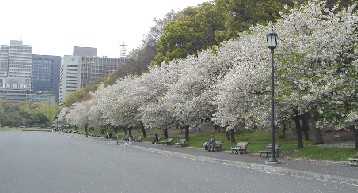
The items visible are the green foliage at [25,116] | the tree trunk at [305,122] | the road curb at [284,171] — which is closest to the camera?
the road curb at [284,171]

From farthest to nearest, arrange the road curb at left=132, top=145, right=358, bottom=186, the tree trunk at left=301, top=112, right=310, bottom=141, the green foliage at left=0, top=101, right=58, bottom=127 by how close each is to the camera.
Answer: the green foliage at left=0, top=101, right=58, bottom=127 < the tree trunk at left=301, top=112, right=310, bottom=141 < the road curb at left=132, top=145, right=358, bottom=186

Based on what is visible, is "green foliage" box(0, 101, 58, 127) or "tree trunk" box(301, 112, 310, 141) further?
"green foliage" box(0, 101, 58, 127)

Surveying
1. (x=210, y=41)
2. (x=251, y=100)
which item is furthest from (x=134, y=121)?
(x=251, y=100)

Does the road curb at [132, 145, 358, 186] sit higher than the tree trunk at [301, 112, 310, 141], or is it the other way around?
the tree trunk at [301, 112, 310, 141]

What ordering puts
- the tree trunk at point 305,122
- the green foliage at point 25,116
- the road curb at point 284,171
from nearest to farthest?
the road curb at point 284,171
the tree trunk at point 305,122
the green foliage at point 25,116

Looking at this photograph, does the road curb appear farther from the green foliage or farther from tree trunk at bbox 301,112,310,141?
the green foliage

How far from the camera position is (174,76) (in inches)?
1734

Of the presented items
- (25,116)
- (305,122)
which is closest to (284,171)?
(305,122)

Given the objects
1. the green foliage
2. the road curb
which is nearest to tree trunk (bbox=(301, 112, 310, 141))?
the road curb

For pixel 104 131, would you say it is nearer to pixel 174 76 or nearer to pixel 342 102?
pixel 174 76

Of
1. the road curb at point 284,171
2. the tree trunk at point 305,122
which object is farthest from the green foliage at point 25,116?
the road curb at point 284,171

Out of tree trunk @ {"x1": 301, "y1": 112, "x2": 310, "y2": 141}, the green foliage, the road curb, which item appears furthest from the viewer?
the green foliage

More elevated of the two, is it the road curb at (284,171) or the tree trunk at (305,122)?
the tree trunk at (305,122)

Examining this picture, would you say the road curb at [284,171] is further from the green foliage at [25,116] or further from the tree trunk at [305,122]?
the green foliage at [25,116]
